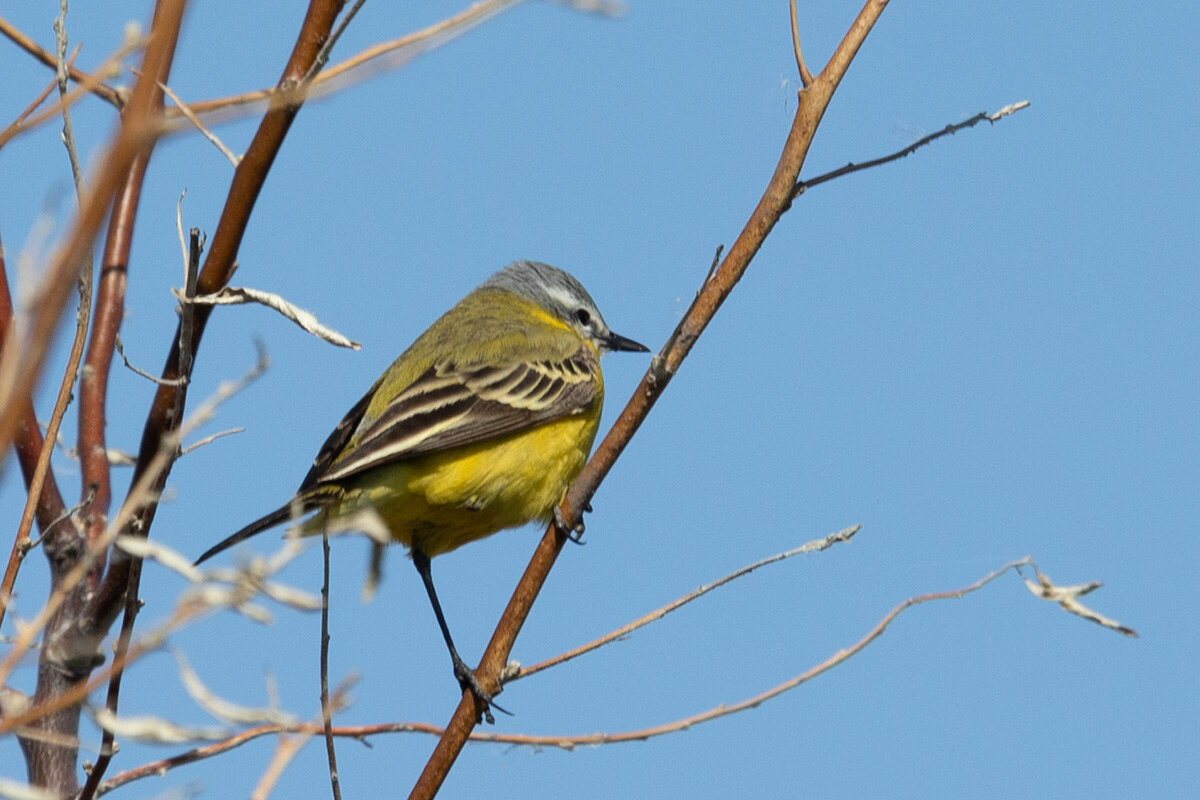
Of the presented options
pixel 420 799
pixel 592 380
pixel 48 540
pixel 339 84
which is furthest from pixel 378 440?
pixel 339 84

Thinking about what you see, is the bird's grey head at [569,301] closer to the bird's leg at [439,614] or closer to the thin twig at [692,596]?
the bird's leg at [439,614]

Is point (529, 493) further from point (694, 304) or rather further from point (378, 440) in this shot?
point (694, 304)

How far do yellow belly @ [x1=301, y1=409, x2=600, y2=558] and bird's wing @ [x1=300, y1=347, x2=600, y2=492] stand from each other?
0.09 m

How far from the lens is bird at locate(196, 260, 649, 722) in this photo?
5332 millimetres

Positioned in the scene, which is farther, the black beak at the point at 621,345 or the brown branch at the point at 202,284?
the black beak at the point at 621,345

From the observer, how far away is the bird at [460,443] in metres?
5.33

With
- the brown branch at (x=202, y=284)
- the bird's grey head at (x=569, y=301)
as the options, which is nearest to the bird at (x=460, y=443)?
the bird's grey head at (x=569, y=301)

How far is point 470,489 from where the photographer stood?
220 inches

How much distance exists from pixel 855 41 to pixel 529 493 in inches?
117

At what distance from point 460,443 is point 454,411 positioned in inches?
8.3

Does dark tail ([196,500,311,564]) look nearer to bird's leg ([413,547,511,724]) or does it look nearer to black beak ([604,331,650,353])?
bird's leg ([413,547,511,724])

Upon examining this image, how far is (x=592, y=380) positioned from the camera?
634 centimetres

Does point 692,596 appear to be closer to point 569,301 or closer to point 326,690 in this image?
point 326,690

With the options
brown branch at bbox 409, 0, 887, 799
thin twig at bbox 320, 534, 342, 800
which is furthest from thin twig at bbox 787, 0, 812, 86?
thin twig at bbox 320, 534, 342, 800
